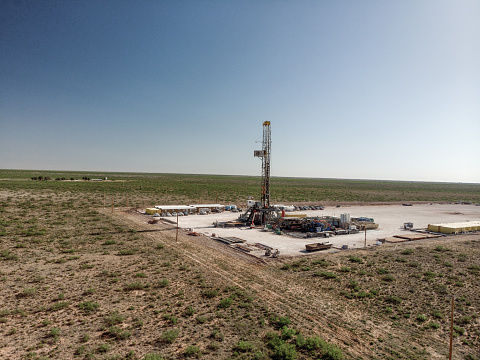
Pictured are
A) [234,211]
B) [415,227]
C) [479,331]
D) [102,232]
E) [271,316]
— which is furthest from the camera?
[234,211]

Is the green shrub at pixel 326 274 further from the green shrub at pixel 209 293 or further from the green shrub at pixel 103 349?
the green shrub at pixel 103 349

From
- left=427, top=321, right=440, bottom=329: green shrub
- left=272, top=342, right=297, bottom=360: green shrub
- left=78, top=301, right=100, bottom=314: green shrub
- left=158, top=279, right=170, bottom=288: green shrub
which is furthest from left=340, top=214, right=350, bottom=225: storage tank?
left=78, top=301, right=100, bottom=314: green shrub

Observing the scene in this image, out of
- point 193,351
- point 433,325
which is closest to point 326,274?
point 433,325

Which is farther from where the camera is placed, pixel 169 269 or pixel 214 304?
pixel 169 269

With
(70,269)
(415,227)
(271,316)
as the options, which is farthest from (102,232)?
(415,227)

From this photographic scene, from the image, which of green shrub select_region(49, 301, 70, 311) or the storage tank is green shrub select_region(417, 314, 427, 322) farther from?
the storage tank

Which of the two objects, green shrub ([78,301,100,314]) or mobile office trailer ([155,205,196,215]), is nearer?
green shrub ([78,301,100,314])

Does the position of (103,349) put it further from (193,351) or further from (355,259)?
(355,259)

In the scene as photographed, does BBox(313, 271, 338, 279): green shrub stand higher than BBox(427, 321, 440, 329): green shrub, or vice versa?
BBox(313, 271, 338, 279): green shrub

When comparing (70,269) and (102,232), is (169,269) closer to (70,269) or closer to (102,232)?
(70,269)
